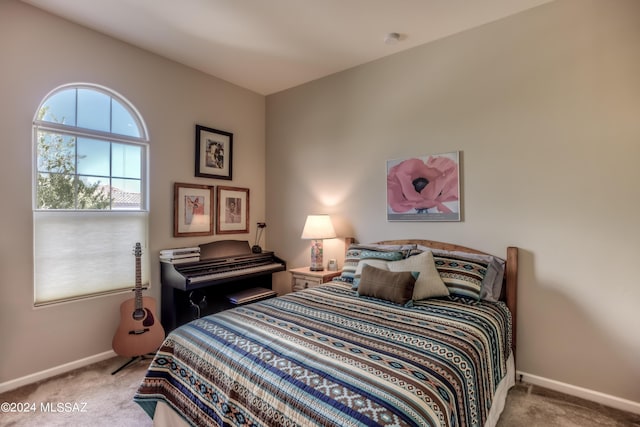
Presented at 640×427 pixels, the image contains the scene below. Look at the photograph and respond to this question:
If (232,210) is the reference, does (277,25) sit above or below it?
above

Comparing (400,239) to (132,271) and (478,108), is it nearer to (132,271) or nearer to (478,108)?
(478,108)

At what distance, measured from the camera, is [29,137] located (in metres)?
2.47

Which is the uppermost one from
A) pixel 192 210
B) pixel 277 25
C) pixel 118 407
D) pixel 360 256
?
pixel 277 25

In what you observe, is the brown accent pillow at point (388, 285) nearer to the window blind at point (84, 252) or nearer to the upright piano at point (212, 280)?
the upright piano at point (212, 280)

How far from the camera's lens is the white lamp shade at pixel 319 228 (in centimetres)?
333

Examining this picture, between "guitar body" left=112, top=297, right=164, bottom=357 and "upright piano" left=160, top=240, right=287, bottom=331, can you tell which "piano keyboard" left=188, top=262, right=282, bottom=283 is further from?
"guitar body" left=112, top=297, right=164, bottom=357

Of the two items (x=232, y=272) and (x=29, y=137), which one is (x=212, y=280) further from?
(x=29, y=137)

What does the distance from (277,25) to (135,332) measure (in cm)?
285

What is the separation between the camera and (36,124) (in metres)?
2.51

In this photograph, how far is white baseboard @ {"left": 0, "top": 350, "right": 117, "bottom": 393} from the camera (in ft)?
7.68

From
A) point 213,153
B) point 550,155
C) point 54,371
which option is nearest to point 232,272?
point 213,153

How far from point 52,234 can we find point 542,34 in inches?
164

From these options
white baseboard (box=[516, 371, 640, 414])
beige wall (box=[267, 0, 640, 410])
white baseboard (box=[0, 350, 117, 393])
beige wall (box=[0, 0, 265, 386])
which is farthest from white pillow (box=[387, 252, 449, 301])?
white baseboard (box=[0, 350, 117, 393])

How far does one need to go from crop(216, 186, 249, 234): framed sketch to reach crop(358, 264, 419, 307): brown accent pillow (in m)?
2.00
